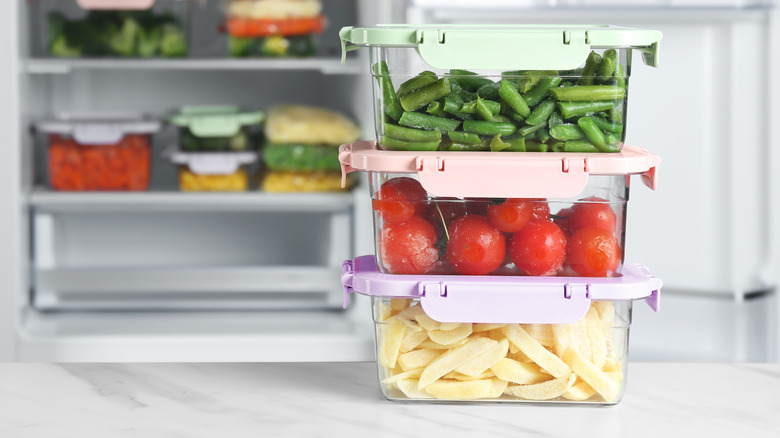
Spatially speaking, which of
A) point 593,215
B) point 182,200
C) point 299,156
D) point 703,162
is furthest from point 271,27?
point 593,215

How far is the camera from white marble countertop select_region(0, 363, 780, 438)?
2.55 ft

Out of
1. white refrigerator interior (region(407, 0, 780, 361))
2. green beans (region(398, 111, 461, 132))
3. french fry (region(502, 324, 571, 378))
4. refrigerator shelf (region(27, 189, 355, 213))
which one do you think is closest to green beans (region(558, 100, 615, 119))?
green beans (region(398, 111, 461, 132))

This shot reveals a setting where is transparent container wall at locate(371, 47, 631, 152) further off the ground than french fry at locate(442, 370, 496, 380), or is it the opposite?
transparent container wall at locate(371, 47, 631, 152)

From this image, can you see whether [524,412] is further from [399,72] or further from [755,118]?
[755,118]

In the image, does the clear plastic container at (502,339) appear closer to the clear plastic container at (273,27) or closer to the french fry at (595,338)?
the french fry at (595,338)

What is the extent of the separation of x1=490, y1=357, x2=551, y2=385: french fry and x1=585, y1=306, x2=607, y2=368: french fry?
6 cm

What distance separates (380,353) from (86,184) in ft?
4.96

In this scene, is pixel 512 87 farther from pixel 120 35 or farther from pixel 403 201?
pixel 120 35

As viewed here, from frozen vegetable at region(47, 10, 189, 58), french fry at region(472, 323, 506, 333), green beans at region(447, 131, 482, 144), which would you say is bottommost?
french fry at region(472, 323, 506, 333)

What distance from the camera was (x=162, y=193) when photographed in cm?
213

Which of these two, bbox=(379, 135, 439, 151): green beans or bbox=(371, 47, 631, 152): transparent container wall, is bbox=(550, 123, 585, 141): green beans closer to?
bbox=(371, 47, 631, 152): transparent container wall

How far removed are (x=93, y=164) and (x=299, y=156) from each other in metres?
0.50

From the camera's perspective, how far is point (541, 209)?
0.86 metres

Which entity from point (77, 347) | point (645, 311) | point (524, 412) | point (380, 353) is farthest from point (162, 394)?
point (645, 311)
